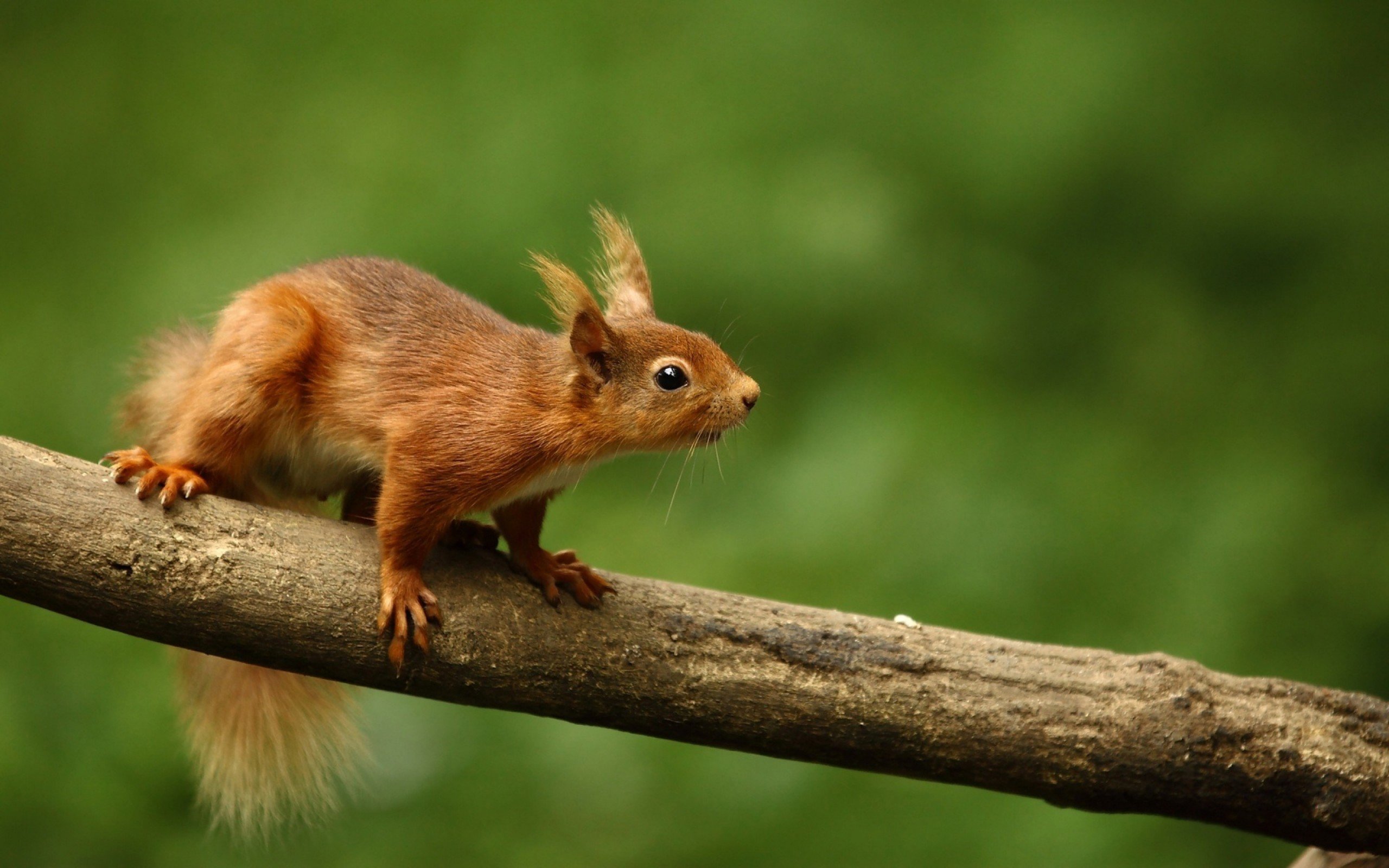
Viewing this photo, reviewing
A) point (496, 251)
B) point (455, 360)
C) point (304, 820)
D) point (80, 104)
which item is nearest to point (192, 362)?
point (455, 360)

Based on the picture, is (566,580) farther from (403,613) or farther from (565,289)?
(565,289)

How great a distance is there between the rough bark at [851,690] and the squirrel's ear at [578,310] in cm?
58

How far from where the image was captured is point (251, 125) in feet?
16.9

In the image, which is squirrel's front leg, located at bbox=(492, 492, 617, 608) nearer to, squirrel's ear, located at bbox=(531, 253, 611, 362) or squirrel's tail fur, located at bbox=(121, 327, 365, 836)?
squirrel's ear, located at bbox=(531, 253, 611, 362)

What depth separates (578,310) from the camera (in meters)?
2.68

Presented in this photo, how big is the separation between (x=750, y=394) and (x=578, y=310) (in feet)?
1.40

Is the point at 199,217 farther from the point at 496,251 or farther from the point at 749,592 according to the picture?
the point at 749,592

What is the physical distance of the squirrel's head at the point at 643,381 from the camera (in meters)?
2.68

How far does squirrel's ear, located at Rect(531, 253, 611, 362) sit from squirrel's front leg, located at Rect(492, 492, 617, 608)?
1.36 ft

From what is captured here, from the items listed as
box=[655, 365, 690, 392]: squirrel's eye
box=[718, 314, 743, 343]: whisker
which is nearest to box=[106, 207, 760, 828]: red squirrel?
box=[655, 365, 690, 392]: squirrel's eye

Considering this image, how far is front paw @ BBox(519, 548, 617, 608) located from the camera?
279cm

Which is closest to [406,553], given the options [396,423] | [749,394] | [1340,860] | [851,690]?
[396,423]

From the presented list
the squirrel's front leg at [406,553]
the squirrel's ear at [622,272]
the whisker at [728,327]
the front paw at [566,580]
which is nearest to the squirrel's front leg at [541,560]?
the front paw at [566,580]

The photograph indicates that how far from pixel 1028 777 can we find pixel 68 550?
6.83 feet
